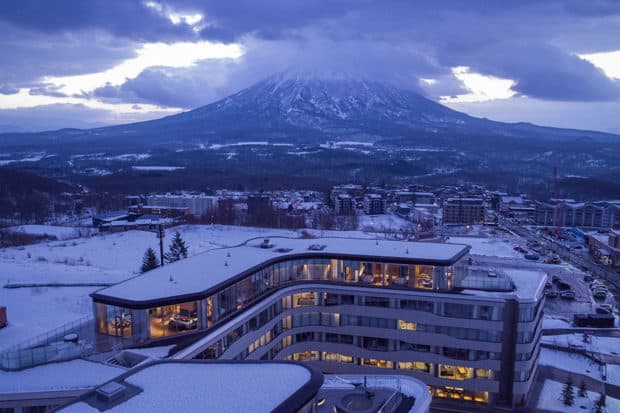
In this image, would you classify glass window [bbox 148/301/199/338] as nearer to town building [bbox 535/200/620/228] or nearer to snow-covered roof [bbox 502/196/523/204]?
town building [bbox 535/200/620/228]

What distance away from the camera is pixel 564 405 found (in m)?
20.1

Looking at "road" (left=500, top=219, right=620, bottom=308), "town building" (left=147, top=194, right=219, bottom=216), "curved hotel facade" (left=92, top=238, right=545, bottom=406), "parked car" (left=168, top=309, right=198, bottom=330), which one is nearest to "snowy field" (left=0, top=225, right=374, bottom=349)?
"curved hotel facade" (left=92, top=238, right=545, bottom=406)

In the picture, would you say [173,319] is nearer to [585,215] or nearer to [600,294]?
[600,294]

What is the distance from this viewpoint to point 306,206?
3408 inches

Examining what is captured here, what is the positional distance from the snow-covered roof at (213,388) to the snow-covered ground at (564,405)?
15.5 meters

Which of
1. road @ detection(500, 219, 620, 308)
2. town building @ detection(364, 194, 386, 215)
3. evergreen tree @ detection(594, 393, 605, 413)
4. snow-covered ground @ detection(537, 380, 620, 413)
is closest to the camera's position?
evergreen tree @ detection(594, 393, 605, 413)

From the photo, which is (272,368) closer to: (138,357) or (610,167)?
(138,357)

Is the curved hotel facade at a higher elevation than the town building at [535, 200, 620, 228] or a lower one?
higher

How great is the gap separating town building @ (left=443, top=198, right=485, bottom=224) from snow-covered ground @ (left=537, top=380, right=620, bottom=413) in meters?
59.3

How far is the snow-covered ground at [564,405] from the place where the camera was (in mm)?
19734

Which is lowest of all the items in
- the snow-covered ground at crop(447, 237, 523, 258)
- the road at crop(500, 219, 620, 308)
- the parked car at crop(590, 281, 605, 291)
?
the road at crop(500, 219, 620, 308)

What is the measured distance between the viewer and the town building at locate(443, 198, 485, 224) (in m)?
79.0

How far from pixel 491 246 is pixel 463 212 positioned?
23.9 m

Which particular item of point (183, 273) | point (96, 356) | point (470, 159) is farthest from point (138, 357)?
point (470, 159)
